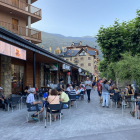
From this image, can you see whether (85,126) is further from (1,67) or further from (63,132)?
(1,67)

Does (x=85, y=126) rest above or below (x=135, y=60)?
below

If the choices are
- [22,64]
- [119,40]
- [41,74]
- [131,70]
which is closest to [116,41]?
[119,40]

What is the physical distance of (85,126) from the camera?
19.6 feet

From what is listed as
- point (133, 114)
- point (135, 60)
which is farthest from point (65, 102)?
point (135, 60)

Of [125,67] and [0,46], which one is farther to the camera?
A: [125,67]

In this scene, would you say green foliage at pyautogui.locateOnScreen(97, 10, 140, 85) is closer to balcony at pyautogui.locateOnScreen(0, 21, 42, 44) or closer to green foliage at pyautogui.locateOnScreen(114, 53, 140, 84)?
green foliage at pyautogui.locateOnScreen(114, 53, 140, 84)

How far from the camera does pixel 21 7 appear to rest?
61.1 feet

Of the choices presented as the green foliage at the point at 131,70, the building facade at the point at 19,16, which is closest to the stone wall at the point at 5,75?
the building facade at the point at 19,16

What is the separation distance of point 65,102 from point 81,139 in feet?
9.39

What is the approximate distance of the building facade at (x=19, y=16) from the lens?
54.7ft

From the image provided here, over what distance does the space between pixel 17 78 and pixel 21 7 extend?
28.7 ft

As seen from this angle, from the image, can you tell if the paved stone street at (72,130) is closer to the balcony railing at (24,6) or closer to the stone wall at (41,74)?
the stone wall at (41,74)

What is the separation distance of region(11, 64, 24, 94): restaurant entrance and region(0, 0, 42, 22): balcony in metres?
6.46

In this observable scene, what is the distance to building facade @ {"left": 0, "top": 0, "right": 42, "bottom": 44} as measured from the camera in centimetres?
1667
